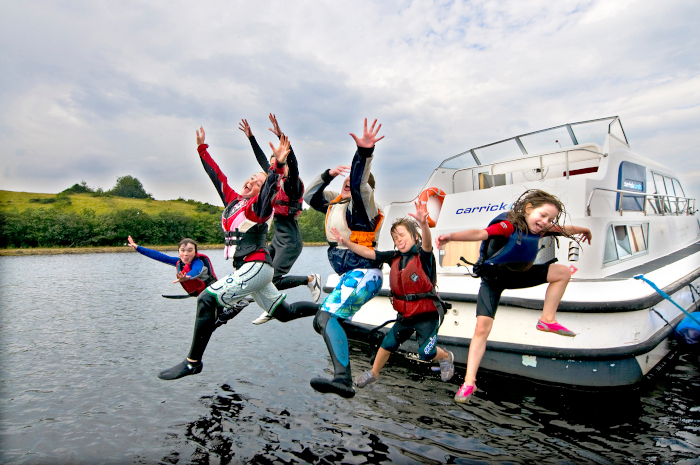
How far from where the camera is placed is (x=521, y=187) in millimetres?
6820

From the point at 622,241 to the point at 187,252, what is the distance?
6.82 meters

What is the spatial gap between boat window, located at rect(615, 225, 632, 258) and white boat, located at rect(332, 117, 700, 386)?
0.06ft

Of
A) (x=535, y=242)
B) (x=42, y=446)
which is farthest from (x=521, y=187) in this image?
(x=42, y=446)

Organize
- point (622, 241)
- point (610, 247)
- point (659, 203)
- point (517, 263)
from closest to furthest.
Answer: point (517, 263) → point (610, 247) → point (622, 241) → point (659, 203)

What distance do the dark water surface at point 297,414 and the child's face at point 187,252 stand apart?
1920 mm

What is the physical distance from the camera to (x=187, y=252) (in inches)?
227

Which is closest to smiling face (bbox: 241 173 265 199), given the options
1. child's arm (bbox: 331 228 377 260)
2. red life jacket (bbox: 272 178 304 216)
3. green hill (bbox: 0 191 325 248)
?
red life jacket (bbox: 272 178 304 216)

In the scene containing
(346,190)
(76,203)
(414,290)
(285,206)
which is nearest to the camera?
(414,290)

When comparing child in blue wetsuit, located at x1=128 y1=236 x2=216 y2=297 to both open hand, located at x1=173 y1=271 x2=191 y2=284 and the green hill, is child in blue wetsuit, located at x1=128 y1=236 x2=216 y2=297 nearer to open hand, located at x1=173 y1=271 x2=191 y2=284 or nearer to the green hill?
open hand, located at x1=173 y1=271 x2=191 y2=284

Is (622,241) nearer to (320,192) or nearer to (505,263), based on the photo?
(505,263)

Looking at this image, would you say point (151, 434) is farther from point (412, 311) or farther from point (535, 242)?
point (535, 242)

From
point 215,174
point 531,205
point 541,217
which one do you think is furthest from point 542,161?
point 215,174

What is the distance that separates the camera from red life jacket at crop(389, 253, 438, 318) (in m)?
3.97

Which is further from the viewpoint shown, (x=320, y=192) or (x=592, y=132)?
(x=592, y=132)
